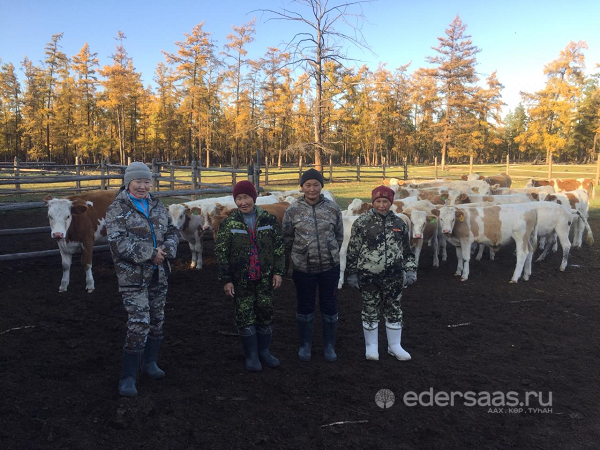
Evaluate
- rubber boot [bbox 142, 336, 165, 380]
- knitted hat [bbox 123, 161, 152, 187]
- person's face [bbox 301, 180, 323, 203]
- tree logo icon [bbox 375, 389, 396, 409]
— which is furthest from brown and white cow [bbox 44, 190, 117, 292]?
tree logo icon [bbox 375, 389, 396, 409]

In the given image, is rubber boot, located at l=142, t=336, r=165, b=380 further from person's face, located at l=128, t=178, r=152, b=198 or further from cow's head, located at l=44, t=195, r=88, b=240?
cow's head, located at l=44, t=195, r=88, b=240

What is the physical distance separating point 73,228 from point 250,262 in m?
4.67

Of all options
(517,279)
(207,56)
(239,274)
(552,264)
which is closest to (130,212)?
(239,274)

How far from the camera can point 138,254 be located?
3562 millimetres

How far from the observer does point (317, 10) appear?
21344 mm

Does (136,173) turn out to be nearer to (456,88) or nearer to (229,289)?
(229,289)

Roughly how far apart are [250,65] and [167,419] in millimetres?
38975

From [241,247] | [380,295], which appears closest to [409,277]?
[380,295]

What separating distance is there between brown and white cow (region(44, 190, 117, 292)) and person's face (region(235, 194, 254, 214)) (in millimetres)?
4021

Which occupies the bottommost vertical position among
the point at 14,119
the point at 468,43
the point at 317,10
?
the point at 14,119

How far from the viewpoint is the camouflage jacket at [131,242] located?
354cm

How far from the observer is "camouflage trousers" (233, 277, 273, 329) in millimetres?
4141

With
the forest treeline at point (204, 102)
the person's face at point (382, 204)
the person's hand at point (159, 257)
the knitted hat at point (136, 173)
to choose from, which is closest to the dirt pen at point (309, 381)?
the person's hand at point (159, 257)

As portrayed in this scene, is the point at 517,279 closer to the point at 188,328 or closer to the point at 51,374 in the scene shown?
the point at 188,328
